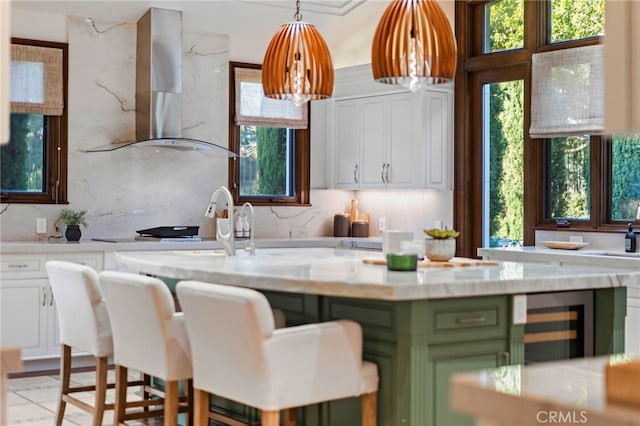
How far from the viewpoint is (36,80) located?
6.50 m

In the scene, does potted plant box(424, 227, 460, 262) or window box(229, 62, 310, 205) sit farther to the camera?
window box(229, 62, 310, 205)

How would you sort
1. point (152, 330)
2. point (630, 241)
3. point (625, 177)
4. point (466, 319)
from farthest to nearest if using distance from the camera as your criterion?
point (625, 177)
point (630, 241)
point (152, 330)
point (466, 319)

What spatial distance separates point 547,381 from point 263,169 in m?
6.20

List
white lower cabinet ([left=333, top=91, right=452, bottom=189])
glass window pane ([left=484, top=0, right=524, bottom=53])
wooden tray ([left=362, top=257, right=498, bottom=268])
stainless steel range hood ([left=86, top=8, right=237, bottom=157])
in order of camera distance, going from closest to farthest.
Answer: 1. wooden tray ([left=362, top=257, right=498, bottom=268])
2. stainless steel range hood ([left=86, top=8, right=237, bottom=157])
3. glass window pane ([left=484, top=0, right=524, bottom=53])
4. white lower cabinet ([left=333, top=91, right=452, bottom=189])

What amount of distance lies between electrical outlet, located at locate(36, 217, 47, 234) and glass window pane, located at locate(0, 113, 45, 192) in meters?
0.25

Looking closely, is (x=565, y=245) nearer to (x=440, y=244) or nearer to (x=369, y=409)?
(x=440, y=244)

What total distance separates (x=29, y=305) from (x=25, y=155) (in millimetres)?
1256

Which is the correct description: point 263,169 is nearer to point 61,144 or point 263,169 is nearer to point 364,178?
point 364,178

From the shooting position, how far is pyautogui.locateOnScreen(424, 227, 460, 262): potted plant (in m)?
4.11

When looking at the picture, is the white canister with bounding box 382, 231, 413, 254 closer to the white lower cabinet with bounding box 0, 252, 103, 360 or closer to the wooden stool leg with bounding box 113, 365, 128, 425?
the wooden stool leg with bounding box 113, 365, 128, 425

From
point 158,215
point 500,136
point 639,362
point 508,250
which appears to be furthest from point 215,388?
point 500,136

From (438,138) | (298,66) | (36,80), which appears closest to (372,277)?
(298,66)

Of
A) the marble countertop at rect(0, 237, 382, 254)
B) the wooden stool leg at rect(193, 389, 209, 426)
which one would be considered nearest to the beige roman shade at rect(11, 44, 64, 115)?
the marble countertop at rect(0, 237, 382, 254)

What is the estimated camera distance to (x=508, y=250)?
19.9 feet
